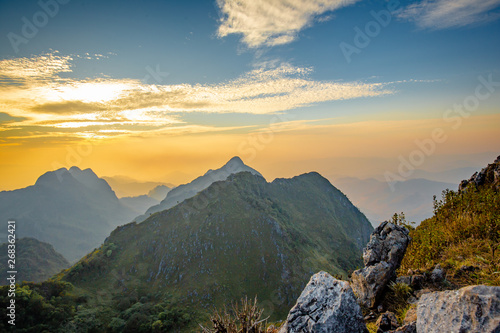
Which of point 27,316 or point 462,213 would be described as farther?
point 27,316

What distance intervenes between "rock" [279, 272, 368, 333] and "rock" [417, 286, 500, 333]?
1.74 meters

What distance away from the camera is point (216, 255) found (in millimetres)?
87062

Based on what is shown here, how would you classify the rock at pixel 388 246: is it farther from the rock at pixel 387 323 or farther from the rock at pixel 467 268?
the rock at pixel 387 323

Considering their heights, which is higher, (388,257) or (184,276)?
(388,257)

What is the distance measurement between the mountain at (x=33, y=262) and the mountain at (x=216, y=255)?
→ 92.3 m

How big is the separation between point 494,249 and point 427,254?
2284 millimetres

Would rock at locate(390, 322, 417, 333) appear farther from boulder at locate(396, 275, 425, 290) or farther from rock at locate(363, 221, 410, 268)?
rock at locate(363, 221, 410, 268)

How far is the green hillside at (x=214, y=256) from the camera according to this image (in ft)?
239

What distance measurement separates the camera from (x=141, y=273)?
264ft

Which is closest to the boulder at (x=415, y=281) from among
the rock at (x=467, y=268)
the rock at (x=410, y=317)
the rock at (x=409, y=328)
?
the rock at (x=467, y=268)

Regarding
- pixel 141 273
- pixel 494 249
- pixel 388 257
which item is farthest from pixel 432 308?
pixel 141 273

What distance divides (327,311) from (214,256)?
288 ft

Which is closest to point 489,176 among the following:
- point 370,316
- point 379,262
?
point 379,262

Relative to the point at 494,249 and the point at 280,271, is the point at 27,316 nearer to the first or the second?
the point at 280,271
